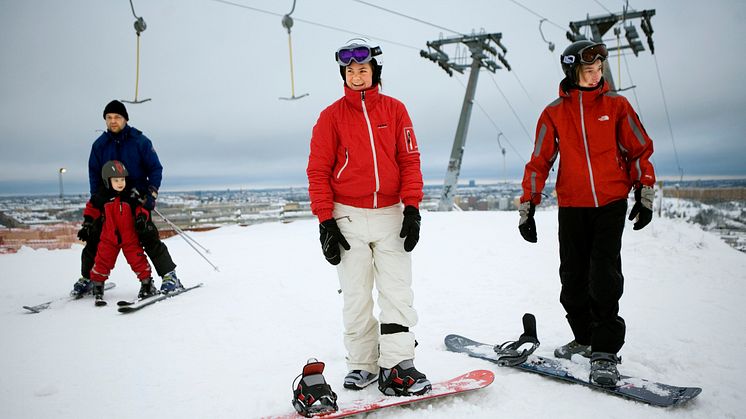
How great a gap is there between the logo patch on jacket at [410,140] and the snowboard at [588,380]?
1534 mm

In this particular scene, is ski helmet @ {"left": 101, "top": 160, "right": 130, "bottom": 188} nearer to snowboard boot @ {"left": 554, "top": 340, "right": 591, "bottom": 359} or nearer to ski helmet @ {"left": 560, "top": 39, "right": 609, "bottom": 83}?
ski helmet @ {"left": 560, "top": 39, "right": 609, "bottom": 83}

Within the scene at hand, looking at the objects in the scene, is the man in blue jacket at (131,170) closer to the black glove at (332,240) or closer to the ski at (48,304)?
the ski at (48,304)

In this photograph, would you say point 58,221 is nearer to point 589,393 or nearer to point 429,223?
point 429,223

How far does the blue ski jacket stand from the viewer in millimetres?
4734

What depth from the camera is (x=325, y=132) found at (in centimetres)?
243

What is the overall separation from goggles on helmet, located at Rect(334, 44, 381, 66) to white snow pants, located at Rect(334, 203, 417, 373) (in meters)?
0.88

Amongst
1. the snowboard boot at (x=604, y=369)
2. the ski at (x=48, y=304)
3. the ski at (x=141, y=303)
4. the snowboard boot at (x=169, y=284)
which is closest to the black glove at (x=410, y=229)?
the snowboard boot at (x=604, y=369)

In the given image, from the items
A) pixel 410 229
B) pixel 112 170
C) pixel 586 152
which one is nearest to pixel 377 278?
pixel 410 229

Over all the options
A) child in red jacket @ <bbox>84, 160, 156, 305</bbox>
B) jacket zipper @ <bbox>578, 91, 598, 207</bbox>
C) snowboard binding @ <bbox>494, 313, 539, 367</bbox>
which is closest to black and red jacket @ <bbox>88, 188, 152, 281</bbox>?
child in red jacket @ <bbox>84, 160, 156, 305</bbox>

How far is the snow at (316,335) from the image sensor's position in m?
2.27

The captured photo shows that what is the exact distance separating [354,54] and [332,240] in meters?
1.12

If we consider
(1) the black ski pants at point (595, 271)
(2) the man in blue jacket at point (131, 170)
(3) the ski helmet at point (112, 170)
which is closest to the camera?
(1) the black ski pants at point (595, 271)

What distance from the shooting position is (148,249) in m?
4.76

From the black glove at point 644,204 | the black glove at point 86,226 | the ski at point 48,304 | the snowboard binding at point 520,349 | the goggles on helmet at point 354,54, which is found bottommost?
the ski at point 48,304
